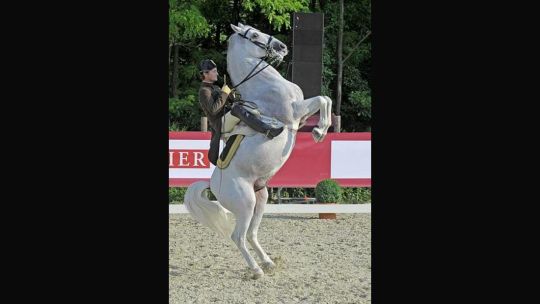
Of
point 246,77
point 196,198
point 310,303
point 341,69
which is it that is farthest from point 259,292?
point 341,69

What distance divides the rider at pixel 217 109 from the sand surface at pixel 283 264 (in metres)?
1.05

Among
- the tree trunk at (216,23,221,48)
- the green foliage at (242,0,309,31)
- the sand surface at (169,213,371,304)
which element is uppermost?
the green foliage at (242,0,309,31)

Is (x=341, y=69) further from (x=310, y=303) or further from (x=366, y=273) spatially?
(x=310, y=303)

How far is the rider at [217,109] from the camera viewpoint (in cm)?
561

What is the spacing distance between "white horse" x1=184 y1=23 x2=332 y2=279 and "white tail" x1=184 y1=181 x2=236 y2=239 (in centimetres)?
18

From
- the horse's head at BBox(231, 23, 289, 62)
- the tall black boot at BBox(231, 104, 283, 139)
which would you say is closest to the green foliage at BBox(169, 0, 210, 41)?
the horse's head at BBox(231, 23, 289, 62)

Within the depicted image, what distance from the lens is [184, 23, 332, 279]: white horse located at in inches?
223

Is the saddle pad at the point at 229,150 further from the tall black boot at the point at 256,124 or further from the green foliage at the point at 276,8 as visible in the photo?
the green foliage at the point at 276,8

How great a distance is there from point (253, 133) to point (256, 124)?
4.2 inches

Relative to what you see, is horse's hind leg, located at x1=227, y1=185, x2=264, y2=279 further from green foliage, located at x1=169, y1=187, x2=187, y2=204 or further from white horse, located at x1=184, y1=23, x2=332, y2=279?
green foliage, located at x1=169, y1=187, x2=187, y2=204

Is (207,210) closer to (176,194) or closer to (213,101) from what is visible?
(213,101)

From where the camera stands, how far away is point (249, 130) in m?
5.69

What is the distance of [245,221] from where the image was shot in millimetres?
5754

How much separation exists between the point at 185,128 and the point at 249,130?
6.18 meters
